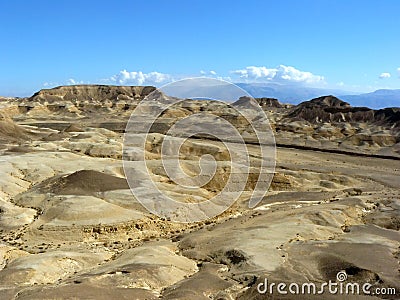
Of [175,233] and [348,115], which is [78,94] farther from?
[175,233]

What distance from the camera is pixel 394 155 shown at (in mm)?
83062

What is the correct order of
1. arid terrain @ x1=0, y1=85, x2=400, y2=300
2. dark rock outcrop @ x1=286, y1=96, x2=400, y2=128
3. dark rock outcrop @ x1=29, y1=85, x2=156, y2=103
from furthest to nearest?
1. dark rock outcrop @ x1=29, y1=85, x2=156, y2=103
2. dark rock outcrop @ x1=286, y1=96, x2=400, y2=128
3. arid terrain @ x1=0, y1=85, x2=400, y2=300

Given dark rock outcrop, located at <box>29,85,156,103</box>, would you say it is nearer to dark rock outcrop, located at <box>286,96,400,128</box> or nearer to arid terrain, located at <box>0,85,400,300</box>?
dark rock outcrop, located at <box>286,96,400,128</box>

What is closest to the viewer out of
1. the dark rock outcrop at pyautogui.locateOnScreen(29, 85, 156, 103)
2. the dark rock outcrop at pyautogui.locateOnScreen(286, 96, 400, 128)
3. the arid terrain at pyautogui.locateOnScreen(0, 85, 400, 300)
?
the arid terrain at pyautogui.locateOnScreen(0, 85, 400, 300)

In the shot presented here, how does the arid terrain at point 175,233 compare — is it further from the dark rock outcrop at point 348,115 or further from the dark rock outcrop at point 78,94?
the dark rock outcrop at point 78,94

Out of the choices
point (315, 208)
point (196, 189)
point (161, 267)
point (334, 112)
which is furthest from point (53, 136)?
point (334, 112)

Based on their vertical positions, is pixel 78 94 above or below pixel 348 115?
above

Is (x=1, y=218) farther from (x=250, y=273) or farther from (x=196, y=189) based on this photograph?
(x=250, y=273)

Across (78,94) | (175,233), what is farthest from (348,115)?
(78,94)

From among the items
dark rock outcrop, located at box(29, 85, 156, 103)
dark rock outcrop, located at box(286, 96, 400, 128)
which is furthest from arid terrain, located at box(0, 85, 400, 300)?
dark rock outcrop, located at box(29, 85, 156, 103)

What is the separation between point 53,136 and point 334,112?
312ft

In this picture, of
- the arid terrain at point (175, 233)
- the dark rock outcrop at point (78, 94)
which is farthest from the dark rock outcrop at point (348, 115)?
the dark rock outcrop at point (78, 94)

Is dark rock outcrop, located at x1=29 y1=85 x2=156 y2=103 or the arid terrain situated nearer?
the arid terrain

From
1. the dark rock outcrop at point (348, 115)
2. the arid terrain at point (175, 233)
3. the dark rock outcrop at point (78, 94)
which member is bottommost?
the arid terrain at point (175, 233)
